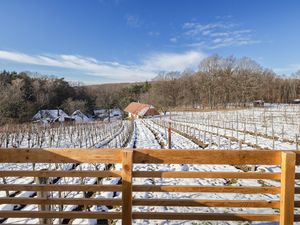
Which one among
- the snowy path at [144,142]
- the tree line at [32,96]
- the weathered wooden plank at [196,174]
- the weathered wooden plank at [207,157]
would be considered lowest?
the snowy path at [144,142]

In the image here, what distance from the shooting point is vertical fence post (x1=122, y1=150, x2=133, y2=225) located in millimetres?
2771

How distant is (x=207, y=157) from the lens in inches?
112

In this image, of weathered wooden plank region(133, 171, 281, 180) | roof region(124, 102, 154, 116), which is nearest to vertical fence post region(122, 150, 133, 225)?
weathered wooden plank region(133, 171, 281, 180)

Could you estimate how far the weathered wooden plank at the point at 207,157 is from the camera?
282 centimetres

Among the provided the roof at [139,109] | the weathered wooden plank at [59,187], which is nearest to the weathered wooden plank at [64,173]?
the weathered wooden plank at [59,187]

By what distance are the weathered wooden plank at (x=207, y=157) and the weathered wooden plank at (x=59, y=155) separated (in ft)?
1.01

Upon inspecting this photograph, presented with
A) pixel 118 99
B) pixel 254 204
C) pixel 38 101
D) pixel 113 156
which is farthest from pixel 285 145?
pixel 118 99

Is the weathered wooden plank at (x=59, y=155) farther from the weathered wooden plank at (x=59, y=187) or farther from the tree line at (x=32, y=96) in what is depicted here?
the tree line at (x=32, y=96)

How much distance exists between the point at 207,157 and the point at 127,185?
2.94 feet

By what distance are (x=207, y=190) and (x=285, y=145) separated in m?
13.1

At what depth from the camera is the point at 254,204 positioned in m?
2.92

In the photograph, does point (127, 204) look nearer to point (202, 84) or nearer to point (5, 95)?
point (5, 95)

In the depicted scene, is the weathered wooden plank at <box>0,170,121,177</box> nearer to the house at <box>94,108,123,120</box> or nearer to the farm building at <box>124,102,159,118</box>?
the farm building at <box>124,102,159,118</box>

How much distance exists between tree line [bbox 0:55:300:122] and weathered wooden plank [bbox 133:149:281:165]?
4660 centimetres
